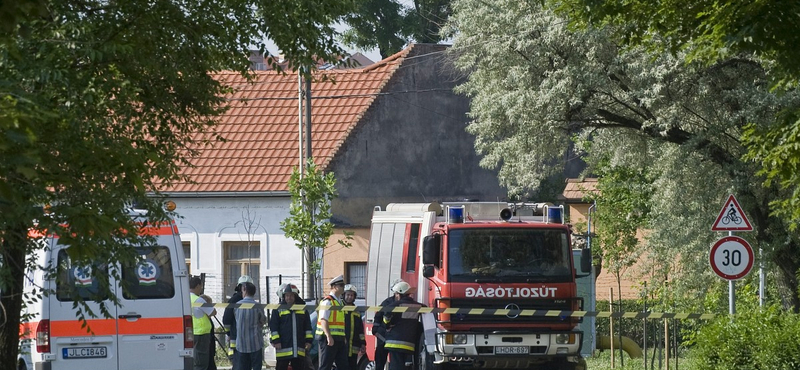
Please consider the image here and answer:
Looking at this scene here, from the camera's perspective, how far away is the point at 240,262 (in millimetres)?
31891

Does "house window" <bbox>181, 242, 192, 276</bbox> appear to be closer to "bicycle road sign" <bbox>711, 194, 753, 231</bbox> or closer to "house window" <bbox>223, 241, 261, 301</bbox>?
"house window" <bbox>223, 241, 261, 301</bbox>

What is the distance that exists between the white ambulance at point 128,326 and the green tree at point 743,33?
6118mm

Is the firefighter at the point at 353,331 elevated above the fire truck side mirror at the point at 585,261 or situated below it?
below

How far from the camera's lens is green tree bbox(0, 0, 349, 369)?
8164 millimetres

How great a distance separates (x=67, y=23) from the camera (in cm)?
966

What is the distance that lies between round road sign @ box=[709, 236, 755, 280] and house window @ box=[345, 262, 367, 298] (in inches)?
678

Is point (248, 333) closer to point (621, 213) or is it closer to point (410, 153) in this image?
point (621, 213)

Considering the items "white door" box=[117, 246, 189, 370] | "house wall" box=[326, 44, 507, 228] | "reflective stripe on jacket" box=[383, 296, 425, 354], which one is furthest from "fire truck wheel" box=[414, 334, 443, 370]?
"house wall" box=[326, 44, 507, 228]

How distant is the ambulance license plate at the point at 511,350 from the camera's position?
1628cm

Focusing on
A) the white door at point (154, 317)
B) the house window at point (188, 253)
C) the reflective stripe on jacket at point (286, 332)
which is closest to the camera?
the white door at point (154, 317)

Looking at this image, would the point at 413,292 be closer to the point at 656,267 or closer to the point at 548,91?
the point at 548,91

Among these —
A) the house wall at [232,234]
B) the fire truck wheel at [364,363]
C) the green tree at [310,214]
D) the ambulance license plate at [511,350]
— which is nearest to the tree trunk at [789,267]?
the ambulance license plate at [511,350]

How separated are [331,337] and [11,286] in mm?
8180

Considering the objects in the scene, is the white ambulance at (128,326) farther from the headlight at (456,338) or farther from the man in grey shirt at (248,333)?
the headlight at (456,338)
